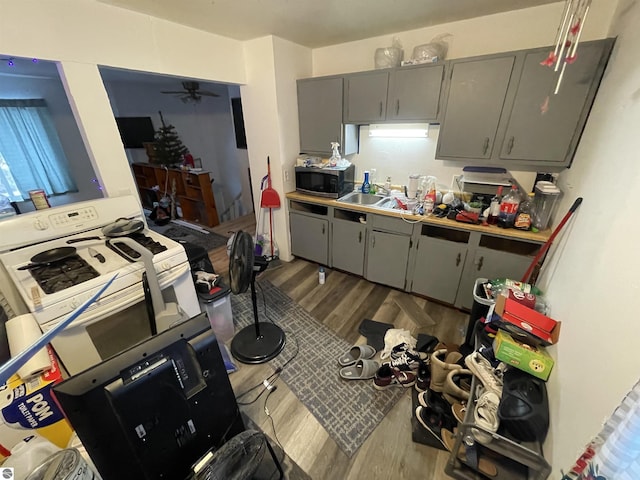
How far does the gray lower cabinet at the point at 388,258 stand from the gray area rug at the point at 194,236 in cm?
231

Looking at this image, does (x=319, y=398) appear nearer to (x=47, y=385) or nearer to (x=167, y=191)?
(x=47, y=385)

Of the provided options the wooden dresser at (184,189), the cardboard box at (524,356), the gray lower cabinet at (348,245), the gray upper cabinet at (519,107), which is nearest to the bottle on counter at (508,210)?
the gray upper cabinet at (519,107)

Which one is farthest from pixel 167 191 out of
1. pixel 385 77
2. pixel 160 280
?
pixel 385 77

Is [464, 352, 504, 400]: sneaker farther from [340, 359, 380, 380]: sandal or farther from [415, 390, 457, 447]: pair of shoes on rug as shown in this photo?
[340, 359, 380, 380]: sandal

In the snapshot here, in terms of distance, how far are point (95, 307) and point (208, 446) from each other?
0.88 metres

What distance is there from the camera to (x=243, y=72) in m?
2.70

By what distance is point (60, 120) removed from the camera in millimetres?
4004

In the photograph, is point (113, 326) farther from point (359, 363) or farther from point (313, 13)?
point (313, 13)

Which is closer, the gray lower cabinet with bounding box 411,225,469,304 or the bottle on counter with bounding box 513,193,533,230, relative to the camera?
the bottle on counter with bounding box 513,193,533,230

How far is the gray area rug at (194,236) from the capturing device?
3877 millimetres

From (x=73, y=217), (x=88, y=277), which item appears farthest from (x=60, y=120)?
(x=88, y=277)

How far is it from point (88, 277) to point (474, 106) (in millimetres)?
2879

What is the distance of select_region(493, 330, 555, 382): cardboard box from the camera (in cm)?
124

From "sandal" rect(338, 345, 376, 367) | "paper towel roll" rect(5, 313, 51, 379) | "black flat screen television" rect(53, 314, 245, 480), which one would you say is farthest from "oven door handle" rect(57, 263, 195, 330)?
"sandal" rect(338, 345, 376, 367)
